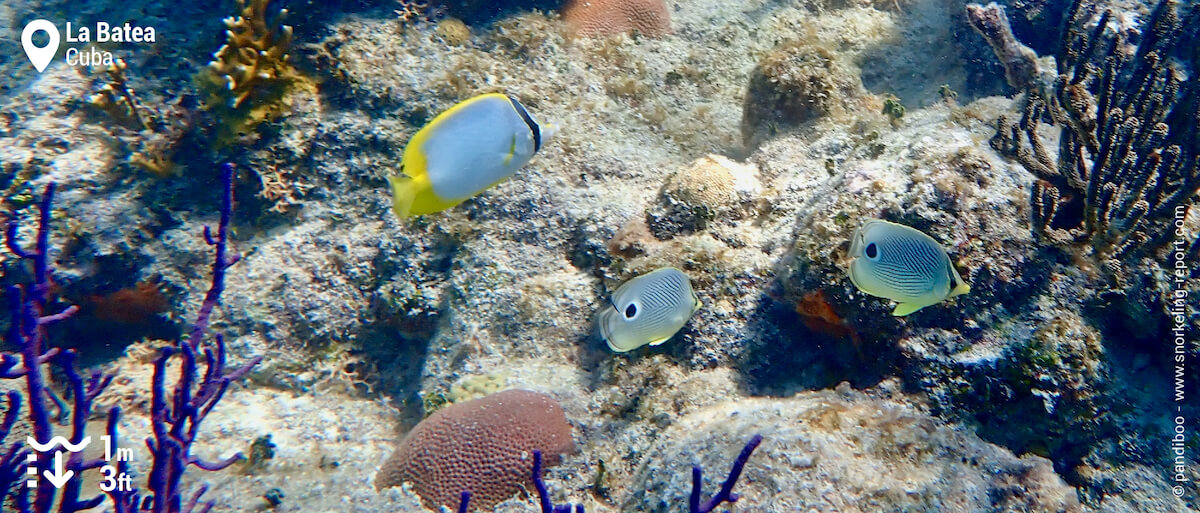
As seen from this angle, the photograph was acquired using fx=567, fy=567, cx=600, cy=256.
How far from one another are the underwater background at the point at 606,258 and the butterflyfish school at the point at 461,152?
0.95 meters

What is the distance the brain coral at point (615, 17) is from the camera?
5.42 meters

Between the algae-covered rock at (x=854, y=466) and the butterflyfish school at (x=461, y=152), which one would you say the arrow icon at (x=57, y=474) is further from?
the algae-covered rock at (x=854, y=466)

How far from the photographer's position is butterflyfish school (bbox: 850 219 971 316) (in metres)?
2.24

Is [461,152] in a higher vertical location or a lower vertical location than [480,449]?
higher

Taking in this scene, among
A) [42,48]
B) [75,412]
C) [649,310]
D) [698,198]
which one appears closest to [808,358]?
[649,310]

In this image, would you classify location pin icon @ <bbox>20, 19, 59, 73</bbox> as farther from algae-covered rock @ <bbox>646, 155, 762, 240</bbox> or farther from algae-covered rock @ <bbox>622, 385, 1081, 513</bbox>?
algae-covered rock @ <bbox>622, 385, 1081, 513</bbox>

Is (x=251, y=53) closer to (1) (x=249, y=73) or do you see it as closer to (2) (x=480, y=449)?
(1) (x=249, y=73)

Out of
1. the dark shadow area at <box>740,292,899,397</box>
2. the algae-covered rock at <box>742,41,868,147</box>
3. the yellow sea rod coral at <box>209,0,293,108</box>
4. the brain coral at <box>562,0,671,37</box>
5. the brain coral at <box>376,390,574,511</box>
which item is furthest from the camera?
the brain coral at <box>562,0,671,37</box>

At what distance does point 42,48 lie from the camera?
201 inches

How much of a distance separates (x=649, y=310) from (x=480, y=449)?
133 cm

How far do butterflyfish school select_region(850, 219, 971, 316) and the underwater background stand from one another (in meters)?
0.09

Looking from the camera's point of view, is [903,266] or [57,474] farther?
[57,474]

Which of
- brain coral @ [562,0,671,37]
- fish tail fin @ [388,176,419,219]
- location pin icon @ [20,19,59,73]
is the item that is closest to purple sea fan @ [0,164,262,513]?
fish tail fin @ [388,176,419,219]

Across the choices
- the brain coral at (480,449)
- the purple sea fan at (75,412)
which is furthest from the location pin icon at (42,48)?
the brain coral at (480,449)
